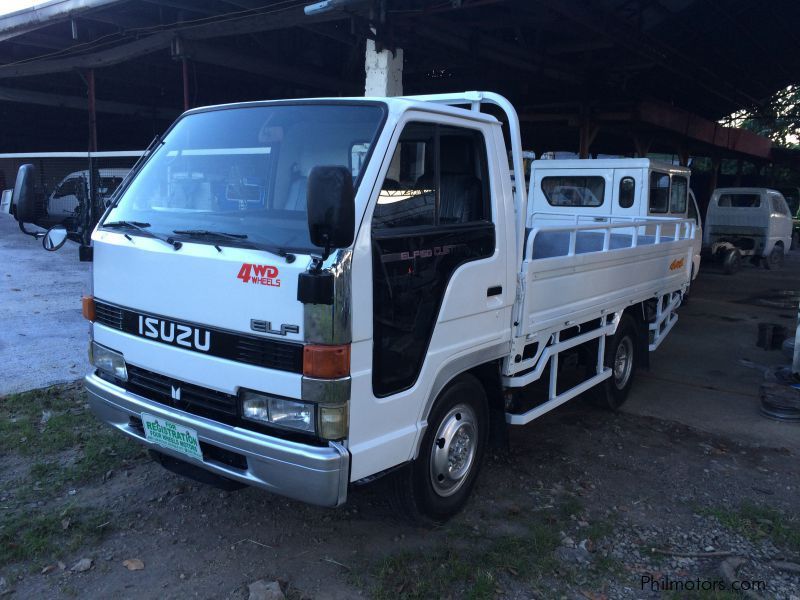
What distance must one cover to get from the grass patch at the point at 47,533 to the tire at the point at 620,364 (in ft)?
12.7

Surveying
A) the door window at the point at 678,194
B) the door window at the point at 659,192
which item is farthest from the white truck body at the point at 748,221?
the door window at the point at 659,192

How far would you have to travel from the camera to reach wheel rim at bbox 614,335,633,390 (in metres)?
5.64

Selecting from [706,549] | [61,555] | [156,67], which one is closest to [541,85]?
[156,67]

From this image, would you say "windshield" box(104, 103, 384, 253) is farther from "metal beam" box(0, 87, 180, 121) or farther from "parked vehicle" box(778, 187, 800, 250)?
"parked vehicle" box(778, 187, 800, 250)

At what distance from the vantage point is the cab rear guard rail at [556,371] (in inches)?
155

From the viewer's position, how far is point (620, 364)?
573 cm

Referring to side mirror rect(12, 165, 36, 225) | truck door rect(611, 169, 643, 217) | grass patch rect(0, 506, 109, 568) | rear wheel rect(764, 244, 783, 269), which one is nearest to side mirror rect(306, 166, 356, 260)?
grass patch rect(0, 506, 109, 568)

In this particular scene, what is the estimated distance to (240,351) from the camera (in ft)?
9.25

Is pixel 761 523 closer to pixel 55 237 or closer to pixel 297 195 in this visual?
pixel 297 195

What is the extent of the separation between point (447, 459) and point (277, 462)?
1.06 m

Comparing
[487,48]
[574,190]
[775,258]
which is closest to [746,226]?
[775,258]

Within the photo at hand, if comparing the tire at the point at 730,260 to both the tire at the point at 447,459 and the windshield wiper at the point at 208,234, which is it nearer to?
the tire at the point at 447,459

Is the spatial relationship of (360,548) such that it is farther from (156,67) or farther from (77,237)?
(156,67)

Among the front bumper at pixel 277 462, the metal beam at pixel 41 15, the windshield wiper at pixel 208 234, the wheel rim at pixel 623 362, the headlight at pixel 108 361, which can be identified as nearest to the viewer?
the front bumper at pixel 277 462
